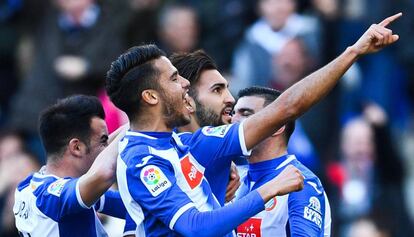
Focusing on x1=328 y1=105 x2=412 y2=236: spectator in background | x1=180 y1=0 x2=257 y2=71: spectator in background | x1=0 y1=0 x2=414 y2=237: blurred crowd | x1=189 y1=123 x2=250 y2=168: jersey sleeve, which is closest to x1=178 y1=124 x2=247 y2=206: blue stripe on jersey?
x1=189 y1=123 x2=250 y2=168: jersey sleeve

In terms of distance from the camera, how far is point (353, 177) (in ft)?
41.3

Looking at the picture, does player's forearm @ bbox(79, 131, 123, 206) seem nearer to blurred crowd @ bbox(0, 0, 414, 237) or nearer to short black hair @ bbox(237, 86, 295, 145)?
short black hair @ bbox(237, 86, 295, 145)

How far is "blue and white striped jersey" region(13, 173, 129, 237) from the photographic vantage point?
7836mm

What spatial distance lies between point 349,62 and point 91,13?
259 inches

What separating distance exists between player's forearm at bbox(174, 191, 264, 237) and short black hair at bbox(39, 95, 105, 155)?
1.43 m

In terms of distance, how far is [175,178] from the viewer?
7.35m

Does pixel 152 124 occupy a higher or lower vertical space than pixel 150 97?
lower

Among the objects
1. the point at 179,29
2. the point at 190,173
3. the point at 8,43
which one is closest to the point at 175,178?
the point at 190,173

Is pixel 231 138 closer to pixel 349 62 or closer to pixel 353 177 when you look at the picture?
pixel 349 62

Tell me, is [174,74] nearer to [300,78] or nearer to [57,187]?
[57,187]

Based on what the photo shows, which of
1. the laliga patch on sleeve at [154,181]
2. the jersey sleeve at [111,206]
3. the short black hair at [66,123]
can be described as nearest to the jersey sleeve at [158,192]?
the laliga patch on sleeve at [154,181]

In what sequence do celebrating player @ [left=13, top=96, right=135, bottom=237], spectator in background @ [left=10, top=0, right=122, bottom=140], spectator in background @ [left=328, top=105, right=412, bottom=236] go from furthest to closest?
1. spectator in background @ [left=10, top=0, right=122, bottom=140]
2. spectator in background @ [left=328, top=105, right=412, bottom=236]
3. celebrating player @ [left=13, top=96, right=135, bottom=237]

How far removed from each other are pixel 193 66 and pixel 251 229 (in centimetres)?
109

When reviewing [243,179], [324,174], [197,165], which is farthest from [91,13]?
[197,165]
